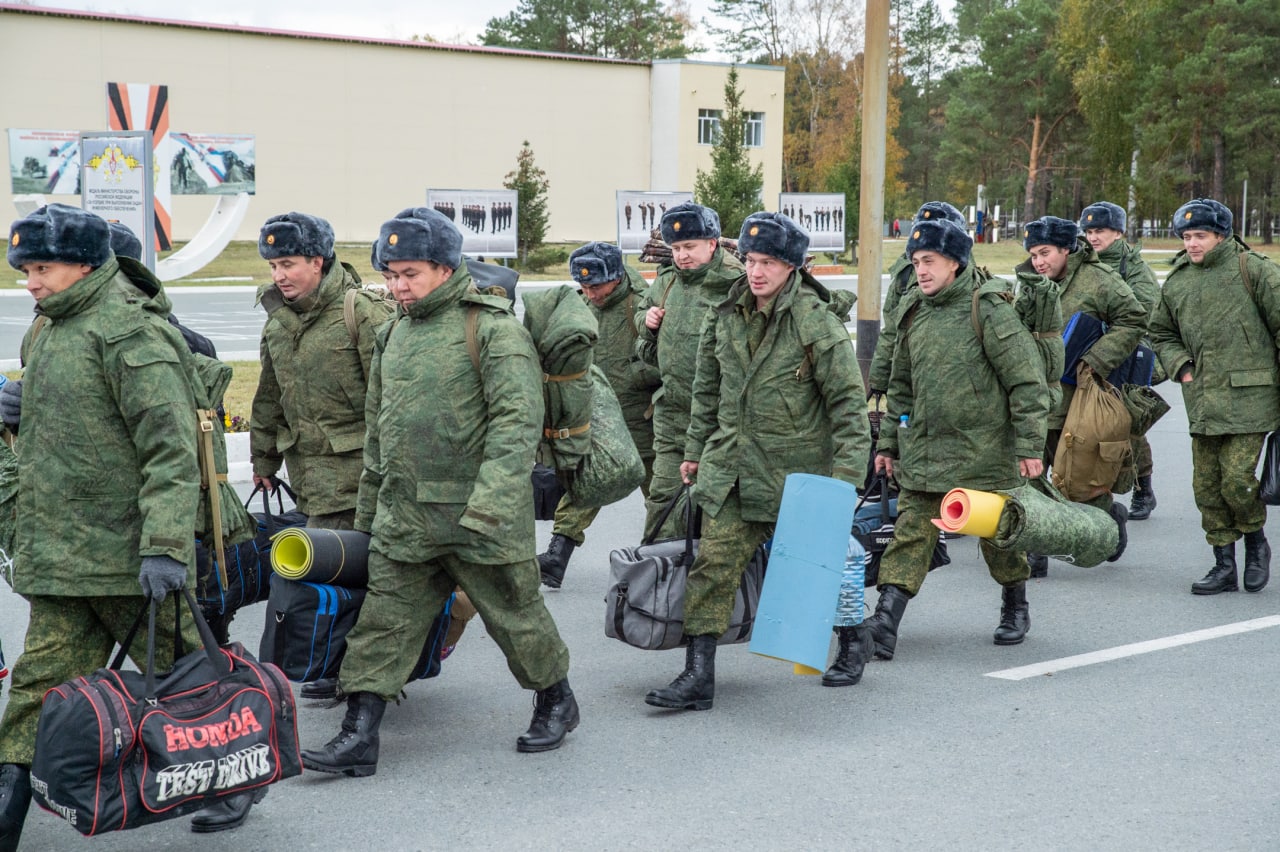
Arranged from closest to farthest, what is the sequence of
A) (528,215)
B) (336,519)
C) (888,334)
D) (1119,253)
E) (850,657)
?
(336,519)
(850,657)
(888,334)
(1119,253)
(528,215)

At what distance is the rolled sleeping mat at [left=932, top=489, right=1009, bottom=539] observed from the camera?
5730mm

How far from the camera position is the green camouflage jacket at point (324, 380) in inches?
219

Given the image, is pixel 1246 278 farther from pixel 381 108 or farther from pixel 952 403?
pixel 381 108

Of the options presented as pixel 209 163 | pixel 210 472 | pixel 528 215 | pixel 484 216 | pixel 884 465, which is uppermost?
pixel 209 163

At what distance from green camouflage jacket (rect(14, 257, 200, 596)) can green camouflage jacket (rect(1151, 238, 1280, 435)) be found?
17.6 ft

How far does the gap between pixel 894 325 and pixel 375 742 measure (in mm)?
3088

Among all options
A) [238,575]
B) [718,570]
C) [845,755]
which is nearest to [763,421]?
[718,570]

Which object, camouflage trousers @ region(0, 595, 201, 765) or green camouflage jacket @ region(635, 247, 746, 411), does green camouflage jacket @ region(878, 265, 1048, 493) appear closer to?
green camouflage jacket @ region(635, 247, 746, 411)

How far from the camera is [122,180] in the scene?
12.0m

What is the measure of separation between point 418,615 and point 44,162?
33.1 m

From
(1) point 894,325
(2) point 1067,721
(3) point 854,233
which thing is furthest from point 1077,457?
(3) point 854,233

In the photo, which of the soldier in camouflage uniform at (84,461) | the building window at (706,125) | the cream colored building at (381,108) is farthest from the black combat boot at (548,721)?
the building window at (706,125)

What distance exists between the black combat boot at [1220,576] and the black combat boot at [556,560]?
10.6ft

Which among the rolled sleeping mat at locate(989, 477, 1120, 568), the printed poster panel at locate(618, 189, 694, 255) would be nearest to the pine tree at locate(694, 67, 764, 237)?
the printed poster panel at locate(618, 189, 694, 255)
